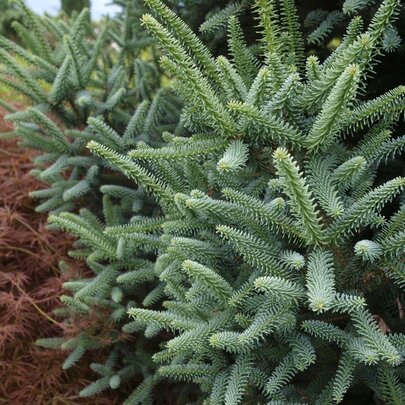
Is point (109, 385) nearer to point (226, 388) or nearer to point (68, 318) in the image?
point (68, 318)

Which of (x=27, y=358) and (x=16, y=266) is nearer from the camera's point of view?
(x=27, y=358)

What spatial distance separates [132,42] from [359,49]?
78.6 inches

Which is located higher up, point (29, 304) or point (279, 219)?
point (279, 219)

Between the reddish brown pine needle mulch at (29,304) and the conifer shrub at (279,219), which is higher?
the conifer shrub at (279,219)

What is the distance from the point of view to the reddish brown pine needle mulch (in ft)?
8.66

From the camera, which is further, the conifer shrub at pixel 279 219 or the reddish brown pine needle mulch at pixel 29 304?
the reddish brown pine needle mulch at pixel 29 304

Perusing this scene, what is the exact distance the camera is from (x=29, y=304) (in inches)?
109

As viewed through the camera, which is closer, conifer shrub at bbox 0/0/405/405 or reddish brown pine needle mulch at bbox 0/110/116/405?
conifer shrub at bbox 0/0/405/405

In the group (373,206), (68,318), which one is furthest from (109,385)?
(373,206)

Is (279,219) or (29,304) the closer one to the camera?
(279,219)

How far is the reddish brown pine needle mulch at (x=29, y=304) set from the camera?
104 inches

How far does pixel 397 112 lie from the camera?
1663 millimetres

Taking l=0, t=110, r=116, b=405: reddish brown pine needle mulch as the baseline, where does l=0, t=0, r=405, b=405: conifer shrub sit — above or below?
above

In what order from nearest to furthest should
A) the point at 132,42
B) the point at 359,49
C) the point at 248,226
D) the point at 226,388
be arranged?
1. the point at 359,49
2. the point at 248,226
3. the point at 226,388
4. the point at 132,42
